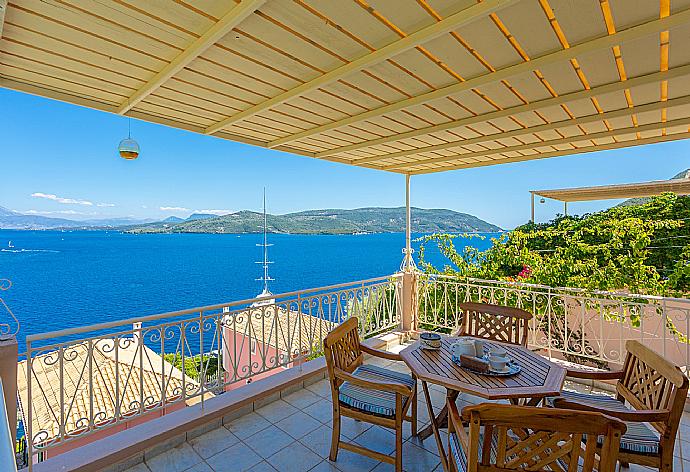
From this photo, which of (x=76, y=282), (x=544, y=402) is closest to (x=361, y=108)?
(x=544, y=402)

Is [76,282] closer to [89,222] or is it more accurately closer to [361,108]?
[89,222]

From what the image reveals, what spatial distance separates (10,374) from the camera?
2023 mm

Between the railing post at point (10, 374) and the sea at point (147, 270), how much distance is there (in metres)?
13.2

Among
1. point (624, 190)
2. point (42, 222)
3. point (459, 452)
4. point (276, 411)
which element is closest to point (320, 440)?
point (276, 411)

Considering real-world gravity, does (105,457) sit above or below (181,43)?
below

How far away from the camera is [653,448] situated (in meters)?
1.85

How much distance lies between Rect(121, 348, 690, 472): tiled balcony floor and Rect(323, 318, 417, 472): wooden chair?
148 mm

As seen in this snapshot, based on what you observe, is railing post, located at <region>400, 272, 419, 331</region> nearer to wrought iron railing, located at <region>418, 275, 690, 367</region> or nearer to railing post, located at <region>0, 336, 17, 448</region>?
wrought iron railing, located at <region>418, 275, 690, 367</region>

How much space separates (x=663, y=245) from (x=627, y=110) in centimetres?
506

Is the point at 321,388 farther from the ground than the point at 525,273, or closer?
closer

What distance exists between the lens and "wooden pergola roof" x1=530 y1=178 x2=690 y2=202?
650cm

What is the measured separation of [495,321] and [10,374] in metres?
3.50

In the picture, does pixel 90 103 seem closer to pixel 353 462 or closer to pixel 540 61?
pixel 540 61

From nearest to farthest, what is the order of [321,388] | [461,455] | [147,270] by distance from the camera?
[461,455] < [321,388] < [147,270]
